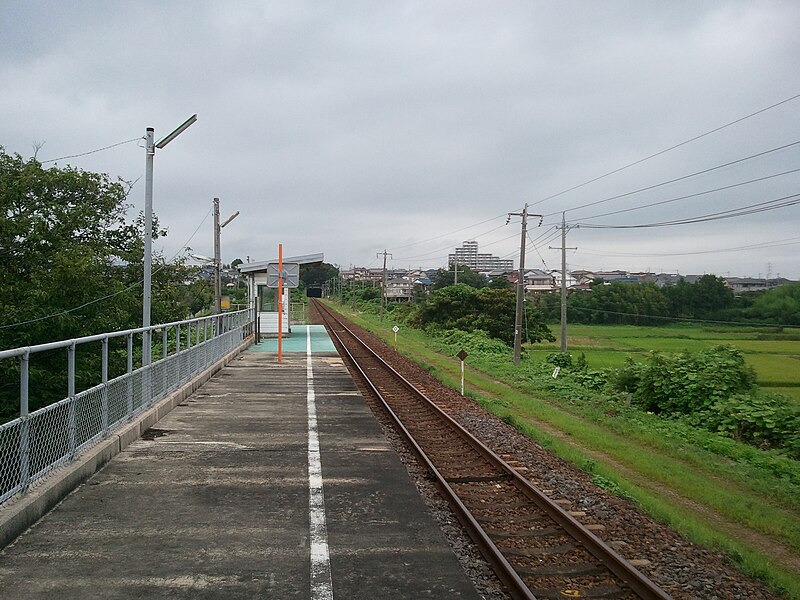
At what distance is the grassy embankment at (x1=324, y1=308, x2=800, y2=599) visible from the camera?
7125 mm

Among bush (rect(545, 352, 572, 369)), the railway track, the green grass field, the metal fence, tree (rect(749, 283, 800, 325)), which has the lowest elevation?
the green grass field

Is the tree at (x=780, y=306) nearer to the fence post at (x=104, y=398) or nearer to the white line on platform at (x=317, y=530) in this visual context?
the white line on platform at (x=317, y=530)

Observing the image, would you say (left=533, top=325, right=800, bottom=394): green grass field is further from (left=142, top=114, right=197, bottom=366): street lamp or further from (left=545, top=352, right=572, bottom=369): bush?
(left=142, top=114, right=197, bottom=366): street lamp

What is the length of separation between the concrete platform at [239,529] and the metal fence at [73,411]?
0.42 metres

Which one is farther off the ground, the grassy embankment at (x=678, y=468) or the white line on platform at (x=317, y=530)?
the white line on platform at (x=317, y=530)

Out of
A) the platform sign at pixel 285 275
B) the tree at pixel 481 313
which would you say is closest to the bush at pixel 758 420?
the platform sign at pixel 285 275

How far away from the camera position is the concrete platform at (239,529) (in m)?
4.80

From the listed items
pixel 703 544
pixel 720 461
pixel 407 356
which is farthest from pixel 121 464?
pixel 407 356

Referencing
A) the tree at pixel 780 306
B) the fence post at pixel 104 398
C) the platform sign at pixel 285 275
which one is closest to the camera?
the fence post at pixel 104 398

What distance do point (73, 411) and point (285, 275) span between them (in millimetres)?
16921

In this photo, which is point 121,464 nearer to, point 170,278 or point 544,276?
point 170,278

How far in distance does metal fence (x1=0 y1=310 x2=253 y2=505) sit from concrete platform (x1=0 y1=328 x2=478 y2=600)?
0.42 meters

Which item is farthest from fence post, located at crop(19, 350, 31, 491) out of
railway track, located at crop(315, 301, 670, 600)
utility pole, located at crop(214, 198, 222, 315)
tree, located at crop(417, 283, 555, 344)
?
tree, located at crop(417, 283, 555, 344)

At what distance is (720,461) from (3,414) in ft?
49.8
